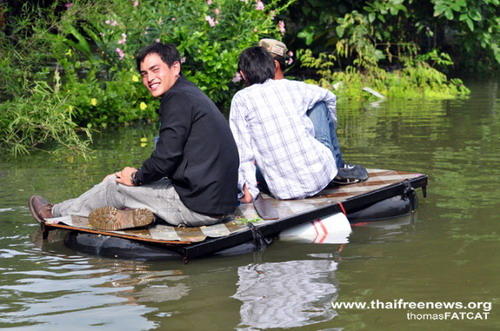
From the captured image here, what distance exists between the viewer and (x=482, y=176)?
8625 millimetres

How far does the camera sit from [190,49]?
497 inches

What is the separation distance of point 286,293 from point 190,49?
25.9 ft

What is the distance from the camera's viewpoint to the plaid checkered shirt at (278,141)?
22.3 ft

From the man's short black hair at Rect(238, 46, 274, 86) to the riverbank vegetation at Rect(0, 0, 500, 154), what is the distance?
3.68 meters

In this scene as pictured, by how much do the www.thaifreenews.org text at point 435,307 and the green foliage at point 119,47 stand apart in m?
6.57

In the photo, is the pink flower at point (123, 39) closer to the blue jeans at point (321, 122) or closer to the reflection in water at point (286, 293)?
the blue jeans at point (321, 122)

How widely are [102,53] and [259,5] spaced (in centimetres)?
242

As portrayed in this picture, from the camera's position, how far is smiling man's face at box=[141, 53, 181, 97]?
6137 millimetres

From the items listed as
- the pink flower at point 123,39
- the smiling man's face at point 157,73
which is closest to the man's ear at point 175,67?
the smiling man's face at point 157,73

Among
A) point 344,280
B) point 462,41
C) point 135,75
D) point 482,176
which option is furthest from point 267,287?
point 462,41

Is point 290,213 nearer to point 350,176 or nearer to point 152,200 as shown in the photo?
point 152,200

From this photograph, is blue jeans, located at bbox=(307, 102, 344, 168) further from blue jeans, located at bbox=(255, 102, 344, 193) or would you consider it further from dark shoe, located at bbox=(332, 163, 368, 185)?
dark shoe, located at bbox=(332, 163, 368, 185)

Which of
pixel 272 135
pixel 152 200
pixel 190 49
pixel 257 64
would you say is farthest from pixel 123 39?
pixel 152 200

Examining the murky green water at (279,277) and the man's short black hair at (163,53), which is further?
the man's short black hair at (163,53)
